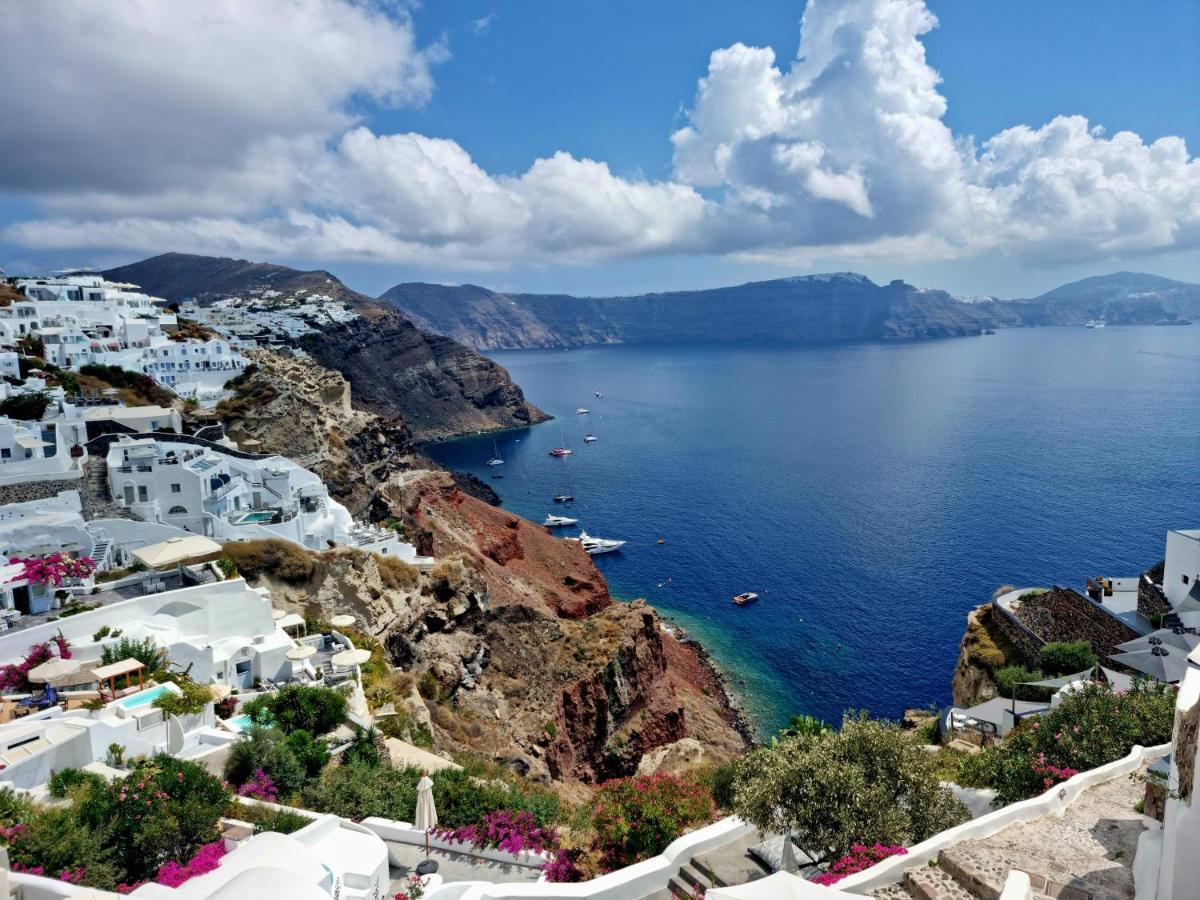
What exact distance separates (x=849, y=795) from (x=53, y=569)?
2408cm

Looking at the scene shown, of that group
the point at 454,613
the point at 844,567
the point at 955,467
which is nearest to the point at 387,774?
the point at 454,613

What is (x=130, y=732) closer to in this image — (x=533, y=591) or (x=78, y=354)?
(x=533, y=591)

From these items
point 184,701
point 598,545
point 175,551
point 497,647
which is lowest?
point 598,545

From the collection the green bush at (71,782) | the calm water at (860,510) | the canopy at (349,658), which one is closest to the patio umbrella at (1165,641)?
the calm water at (860,510)

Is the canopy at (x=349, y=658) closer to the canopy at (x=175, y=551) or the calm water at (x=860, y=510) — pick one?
the canopy at (x=175, y=551)

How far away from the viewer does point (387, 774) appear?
1752 cm

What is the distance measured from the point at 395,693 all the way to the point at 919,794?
17.8 metres

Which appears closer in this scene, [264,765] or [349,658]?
[264,765]

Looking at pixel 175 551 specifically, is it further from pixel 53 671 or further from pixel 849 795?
pixel 849 795

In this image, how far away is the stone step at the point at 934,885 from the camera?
36.4ft

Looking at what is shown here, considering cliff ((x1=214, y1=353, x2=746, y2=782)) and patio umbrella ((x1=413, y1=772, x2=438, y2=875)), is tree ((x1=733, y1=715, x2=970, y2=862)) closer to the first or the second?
patio umbrella ((x1=413, y1=772, x2=438, y2=875))

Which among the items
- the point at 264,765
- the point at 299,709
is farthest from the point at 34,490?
the point at 264,765

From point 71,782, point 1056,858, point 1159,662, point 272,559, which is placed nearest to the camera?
point 1056,858

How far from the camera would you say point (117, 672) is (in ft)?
61.1
